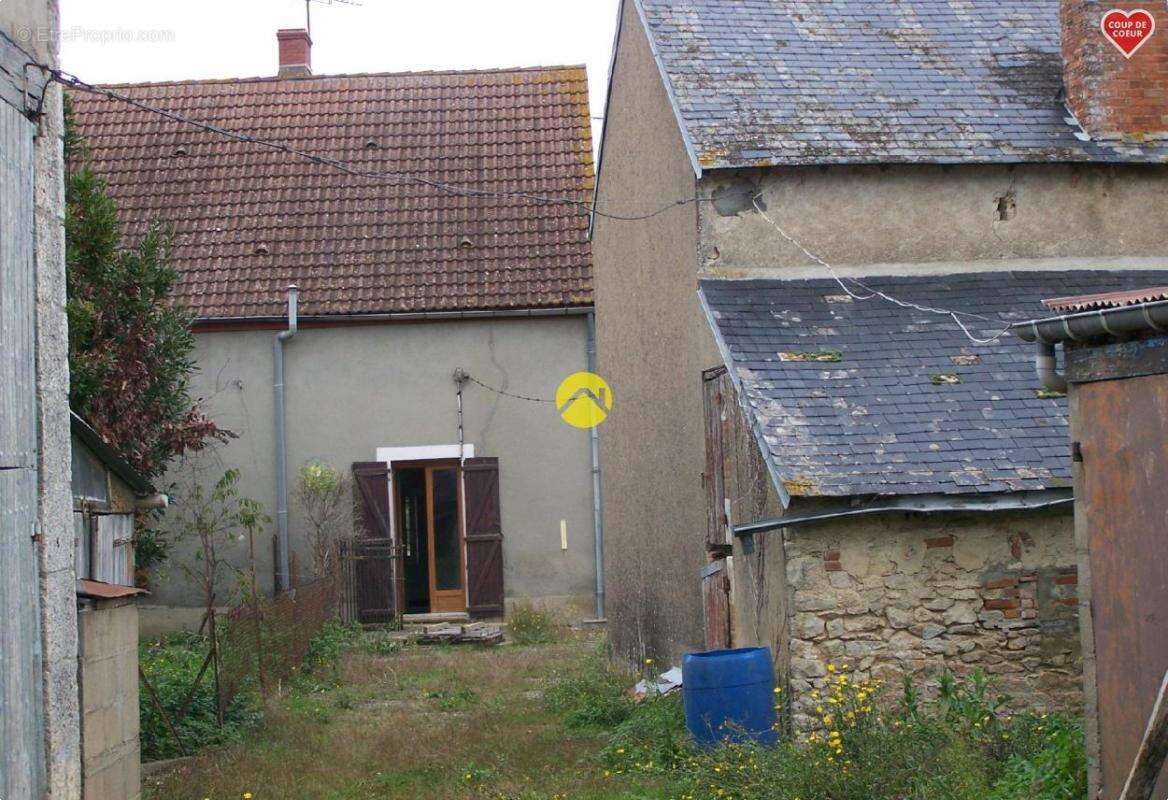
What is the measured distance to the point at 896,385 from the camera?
10.5 m

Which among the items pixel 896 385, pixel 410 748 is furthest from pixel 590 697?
pixel 896 385

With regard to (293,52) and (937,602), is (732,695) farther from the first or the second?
(293,52)

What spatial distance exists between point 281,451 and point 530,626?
13.5 ft

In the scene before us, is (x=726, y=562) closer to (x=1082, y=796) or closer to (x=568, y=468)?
(x=1082, y=796)

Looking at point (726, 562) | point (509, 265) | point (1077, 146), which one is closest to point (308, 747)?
point (726, 562)

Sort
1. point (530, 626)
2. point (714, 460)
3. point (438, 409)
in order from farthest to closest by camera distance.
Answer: point (438, 409) → point (530, 626) → point (714, 460)

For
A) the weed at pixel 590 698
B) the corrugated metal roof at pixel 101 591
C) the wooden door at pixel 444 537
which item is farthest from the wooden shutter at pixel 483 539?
the corrugated metal roof at pixel 101 591

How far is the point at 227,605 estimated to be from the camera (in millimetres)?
18266

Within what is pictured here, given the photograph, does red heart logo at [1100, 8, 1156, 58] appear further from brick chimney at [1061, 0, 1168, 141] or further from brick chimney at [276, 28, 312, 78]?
brick chimney at [276, 28, 312, 78]

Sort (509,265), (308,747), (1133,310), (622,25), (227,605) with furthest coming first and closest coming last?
(509,265) < (227,605) < (622,25) < (308,747) < (1133,310)

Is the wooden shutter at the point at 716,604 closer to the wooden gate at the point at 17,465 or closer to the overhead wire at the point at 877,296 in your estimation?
the overhead wire at the point at 877,296

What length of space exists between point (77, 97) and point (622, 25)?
35.6ft

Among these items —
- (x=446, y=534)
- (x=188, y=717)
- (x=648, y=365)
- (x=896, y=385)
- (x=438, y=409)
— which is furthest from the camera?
(x=446, y=534)

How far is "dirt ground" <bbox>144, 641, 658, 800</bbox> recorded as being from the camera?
9656 mm
